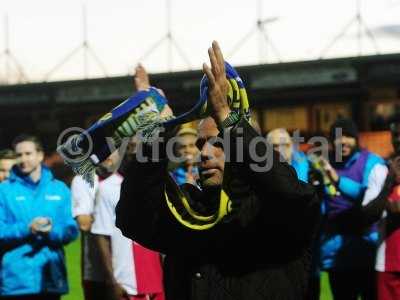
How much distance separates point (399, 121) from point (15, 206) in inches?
128

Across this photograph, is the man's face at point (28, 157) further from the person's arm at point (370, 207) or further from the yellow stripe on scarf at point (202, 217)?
the yellow stripe on scarf at point (202, 217)

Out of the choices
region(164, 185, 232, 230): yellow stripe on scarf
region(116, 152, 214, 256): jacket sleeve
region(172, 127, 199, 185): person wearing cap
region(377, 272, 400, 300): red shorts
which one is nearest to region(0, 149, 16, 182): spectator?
region(172, 127, 199, 185): person wearing cap

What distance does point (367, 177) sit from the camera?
7.02 meters

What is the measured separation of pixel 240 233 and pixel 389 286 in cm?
384

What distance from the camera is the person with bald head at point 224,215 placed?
9.77 ft

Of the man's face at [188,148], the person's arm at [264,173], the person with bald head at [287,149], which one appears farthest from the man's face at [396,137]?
the person's arm at [264,173]

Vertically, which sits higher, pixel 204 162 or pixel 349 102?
pixel 349 102

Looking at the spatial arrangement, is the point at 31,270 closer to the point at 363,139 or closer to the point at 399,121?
the point at 399,121

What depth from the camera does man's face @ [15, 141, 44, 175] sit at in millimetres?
6625

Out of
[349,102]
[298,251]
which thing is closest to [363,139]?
[349,102]

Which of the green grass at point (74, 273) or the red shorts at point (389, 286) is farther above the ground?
the red shorts at point (389, 286)

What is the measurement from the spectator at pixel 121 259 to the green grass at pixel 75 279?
3977 millimetres

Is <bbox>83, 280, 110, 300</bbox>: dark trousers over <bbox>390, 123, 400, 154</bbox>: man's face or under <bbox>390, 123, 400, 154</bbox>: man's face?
under

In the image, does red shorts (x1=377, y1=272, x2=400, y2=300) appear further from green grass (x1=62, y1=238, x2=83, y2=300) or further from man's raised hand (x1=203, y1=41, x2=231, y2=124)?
green grass (x1=62, y1=238, x2=83, y2=300)
